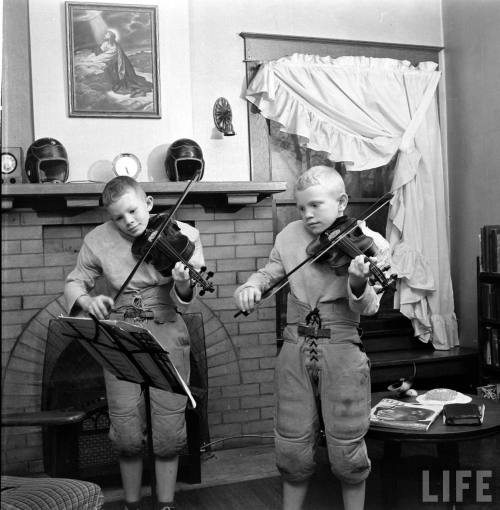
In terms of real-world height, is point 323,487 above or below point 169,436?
below

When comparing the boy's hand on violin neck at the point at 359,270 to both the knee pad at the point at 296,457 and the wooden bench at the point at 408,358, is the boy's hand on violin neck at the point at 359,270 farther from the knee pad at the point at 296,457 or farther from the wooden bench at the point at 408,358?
the wooden bench at the point at 408,358

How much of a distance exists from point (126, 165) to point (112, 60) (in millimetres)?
549

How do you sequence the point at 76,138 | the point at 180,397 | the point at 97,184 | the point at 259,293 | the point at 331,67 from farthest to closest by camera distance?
the point at 331,67, the point at 76,138, the point at 97,184, the point at 180,397, the point at 259,293

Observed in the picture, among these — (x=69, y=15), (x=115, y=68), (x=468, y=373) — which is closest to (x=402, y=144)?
(x=468, y=373)

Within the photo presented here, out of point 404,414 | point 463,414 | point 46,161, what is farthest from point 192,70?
point 463,414

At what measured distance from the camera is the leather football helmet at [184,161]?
316cm

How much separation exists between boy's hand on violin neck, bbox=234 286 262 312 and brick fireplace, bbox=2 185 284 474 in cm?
139

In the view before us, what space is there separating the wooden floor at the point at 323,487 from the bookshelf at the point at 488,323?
511 mm

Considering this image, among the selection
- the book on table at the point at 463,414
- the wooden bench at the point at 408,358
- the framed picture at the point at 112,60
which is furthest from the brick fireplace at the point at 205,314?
the book on table at the point at 463,414

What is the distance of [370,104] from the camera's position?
12.5ft

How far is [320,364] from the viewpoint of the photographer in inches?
79.7

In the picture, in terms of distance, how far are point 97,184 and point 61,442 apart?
114 cm

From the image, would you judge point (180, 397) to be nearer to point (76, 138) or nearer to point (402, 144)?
point (76, 138)

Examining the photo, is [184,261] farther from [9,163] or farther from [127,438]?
[9,163]
